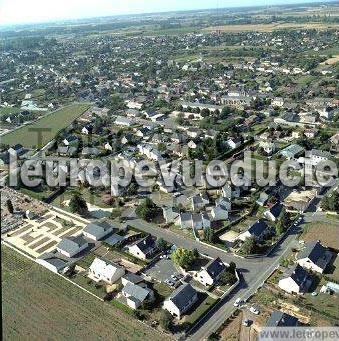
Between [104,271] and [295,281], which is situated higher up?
[295,281]

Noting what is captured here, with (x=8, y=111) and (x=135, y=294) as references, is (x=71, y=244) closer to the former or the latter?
(x=135, y=294)

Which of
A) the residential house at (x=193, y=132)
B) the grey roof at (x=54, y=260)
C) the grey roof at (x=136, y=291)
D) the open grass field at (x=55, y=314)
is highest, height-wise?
the residential house at (x=193, y=132)

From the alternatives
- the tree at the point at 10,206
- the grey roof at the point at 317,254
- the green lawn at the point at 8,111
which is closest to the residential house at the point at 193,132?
the tree at the point at 10,206

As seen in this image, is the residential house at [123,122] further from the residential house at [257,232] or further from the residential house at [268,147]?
the residential house at [257,232]

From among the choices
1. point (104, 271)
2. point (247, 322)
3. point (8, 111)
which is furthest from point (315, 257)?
point (8, 111)

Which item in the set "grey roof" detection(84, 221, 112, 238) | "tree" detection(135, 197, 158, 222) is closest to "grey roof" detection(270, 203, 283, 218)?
"tree" detection(135, 197, 158, 222)

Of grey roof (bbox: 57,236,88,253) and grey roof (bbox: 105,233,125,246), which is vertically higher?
grey roof (bbox: 57,236,88,253)

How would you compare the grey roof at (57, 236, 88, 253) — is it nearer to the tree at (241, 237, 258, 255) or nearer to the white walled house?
the white walled house
